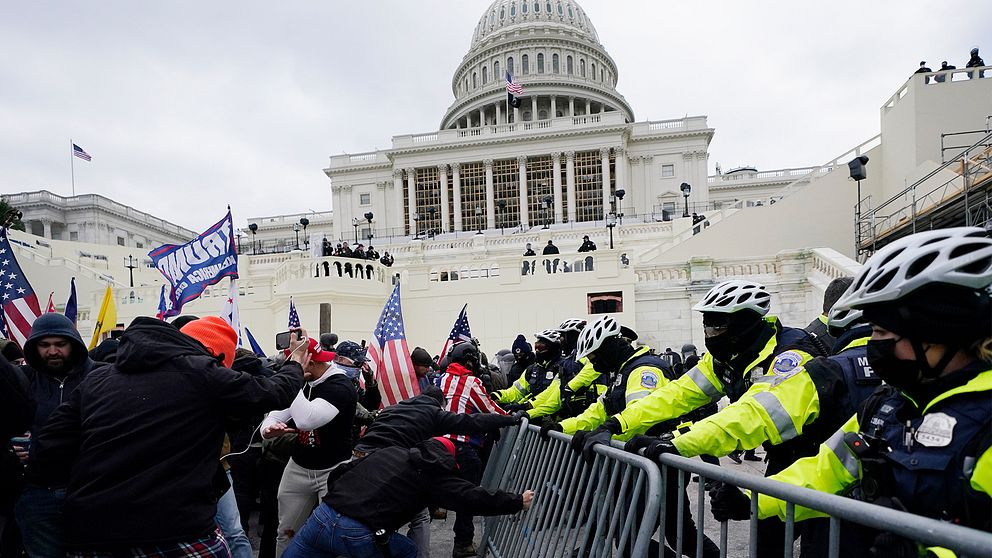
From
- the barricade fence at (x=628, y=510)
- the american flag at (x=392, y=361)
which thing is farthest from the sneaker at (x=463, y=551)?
the american flag at (x=392, y=361)

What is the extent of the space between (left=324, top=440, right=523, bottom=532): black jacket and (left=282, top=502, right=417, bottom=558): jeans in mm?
45

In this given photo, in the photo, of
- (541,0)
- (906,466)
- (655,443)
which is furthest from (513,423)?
(541,0)

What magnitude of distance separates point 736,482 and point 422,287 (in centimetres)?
1768

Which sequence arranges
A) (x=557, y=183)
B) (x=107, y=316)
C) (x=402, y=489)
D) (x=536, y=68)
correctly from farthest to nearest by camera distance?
(x=536, y=68) → (x=557, y=183) → (x=107, y=316) → (x=402, y=489)

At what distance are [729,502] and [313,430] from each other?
2889mm

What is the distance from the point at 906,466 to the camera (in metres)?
1.83

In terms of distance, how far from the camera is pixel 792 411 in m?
2.62

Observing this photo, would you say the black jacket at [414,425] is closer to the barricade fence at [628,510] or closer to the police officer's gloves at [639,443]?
the barricade fence at [628,510]

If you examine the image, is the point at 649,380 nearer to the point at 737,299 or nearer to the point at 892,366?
the point at 737,299

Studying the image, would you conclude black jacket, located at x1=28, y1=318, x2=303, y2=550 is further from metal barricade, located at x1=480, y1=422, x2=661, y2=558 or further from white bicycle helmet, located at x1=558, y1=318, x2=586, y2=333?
white bicycle helmet, located at x1=558, y1=318, x2=586, y2=333

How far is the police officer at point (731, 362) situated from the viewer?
332cm

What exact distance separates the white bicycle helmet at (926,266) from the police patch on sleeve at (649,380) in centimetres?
212

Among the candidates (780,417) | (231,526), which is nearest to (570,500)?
(780,417)

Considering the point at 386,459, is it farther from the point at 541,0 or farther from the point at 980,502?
the point at 541,0
